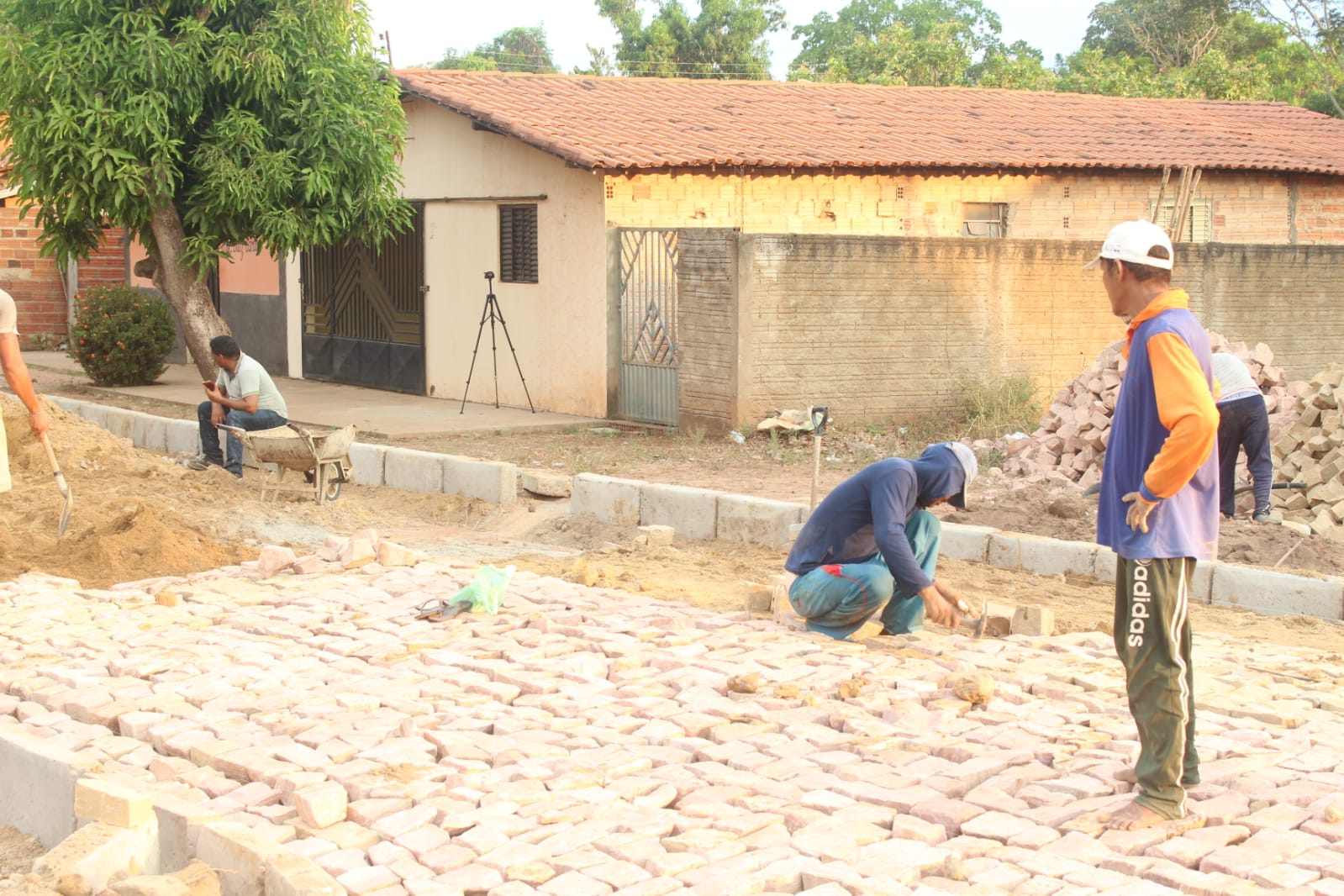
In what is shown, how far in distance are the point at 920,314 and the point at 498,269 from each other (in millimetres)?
A: 5456

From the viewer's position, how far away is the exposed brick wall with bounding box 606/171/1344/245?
16328 millimetres

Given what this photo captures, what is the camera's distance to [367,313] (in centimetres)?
2003

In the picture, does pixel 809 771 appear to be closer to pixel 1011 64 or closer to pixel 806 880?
pixel 806 880

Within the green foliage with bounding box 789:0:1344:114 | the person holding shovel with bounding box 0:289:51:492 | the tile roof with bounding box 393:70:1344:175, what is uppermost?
the green foliage with bounding box 789:0:1344:114

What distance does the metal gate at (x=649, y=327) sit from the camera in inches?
597

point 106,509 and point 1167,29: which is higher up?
point 1167,29

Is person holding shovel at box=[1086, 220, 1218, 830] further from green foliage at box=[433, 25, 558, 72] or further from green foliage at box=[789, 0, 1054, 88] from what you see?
green foliage at box=[433, 25, 558, 72]

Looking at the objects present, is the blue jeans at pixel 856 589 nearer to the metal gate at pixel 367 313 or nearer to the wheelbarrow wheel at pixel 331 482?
the wheelbarrow wheel at pixel 331 482

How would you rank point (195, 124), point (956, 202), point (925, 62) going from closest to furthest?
point (195, 124)
point (956, 202)
point (925, 62)

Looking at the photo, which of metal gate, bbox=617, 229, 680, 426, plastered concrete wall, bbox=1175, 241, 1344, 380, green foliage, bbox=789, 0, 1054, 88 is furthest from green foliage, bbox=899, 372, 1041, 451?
green foliage, bbox=789, 0, 1054, 88

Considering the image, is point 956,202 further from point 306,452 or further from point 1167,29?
point 1167,29

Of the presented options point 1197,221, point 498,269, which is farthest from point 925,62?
point 498,269

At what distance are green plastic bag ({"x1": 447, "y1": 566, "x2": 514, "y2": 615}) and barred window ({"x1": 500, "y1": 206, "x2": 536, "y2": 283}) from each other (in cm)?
1007

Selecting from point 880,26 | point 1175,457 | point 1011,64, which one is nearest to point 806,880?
point 1175,457
